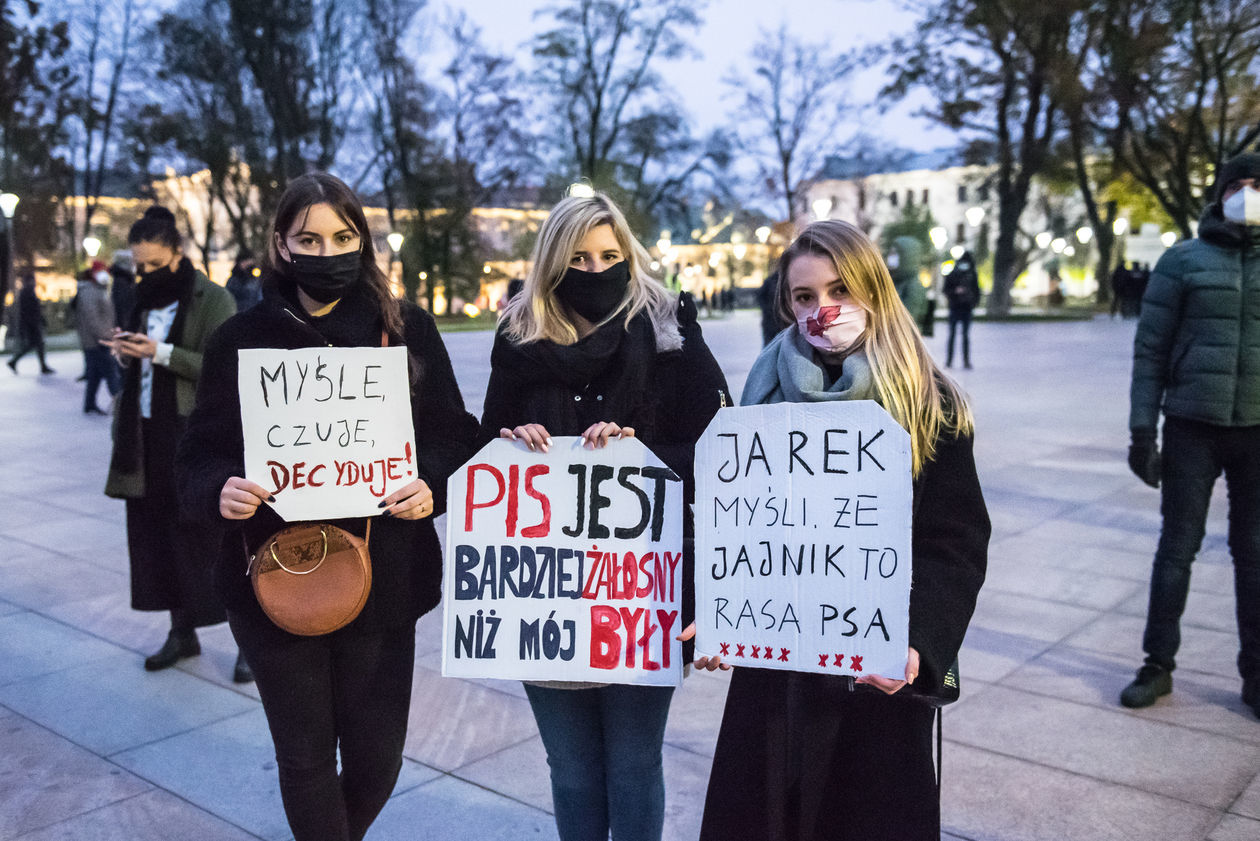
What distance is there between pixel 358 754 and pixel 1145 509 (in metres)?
6.65

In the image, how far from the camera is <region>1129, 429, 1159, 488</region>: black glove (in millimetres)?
4383

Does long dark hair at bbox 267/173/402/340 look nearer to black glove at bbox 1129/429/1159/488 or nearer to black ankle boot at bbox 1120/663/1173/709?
black glove at bbox 1129/429/1159/488

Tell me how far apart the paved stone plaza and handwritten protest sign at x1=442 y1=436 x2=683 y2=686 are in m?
0.58

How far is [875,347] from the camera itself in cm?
221

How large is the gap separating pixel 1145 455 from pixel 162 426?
162 inches

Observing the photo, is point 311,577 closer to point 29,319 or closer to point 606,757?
point 606,757

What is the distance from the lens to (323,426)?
8.43 ft

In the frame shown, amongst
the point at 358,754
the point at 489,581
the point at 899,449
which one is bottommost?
the point at 358,754

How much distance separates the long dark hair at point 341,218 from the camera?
2621 mm

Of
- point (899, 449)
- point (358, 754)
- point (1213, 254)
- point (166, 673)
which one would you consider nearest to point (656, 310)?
point (899, 449)

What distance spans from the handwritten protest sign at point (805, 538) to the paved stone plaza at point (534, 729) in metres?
0.39

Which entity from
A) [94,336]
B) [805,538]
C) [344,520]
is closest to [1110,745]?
[805,538]

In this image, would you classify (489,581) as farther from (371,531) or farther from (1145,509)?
(1145,509)

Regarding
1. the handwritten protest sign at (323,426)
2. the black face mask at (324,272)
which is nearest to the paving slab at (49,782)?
the handwritten protest sign at (323,426)
